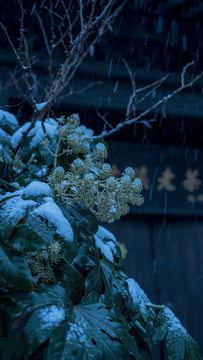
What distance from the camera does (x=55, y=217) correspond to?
74 cm

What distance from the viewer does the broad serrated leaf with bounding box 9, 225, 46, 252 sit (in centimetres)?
67

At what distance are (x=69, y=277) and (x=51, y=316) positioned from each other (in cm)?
22

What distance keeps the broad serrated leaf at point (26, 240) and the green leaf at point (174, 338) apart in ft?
1.68

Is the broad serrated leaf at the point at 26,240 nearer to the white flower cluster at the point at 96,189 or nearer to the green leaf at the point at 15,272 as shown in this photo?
the green leaf at the point at 15,272

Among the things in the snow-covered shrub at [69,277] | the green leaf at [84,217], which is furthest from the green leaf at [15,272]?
the green leaf at [84,217]

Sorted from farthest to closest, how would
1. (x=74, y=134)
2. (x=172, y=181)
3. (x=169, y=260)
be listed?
(x=172, y=181)
(x=169, y=260)
(x=74, y=134)

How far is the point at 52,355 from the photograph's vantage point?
571 millimetres

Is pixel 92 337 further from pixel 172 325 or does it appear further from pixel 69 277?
pixel 172 325

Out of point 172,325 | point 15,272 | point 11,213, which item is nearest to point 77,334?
point 15,272

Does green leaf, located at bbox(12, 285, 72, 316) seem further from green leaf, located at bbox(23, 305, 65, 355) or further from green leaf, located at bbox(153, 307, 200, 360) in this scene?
green leaf, located at bbox(153, 307, 200, 360)

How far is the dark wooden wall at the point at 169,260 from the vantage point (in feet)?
12.0

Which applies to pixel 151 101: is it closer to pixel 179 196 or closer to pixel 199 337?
pixel 179 196

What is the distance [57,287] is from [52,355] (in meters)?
0.19

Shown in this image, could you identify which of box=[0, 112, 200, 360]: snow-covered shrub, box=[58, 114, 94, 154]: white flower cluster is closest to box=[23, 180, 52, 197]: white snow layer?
box=[0, 112, 200, 360]: snow-covered shrub
